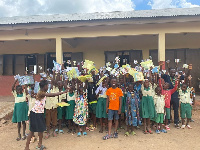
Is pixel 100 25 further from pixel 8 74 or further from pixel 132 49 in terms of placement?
pixel 8 74

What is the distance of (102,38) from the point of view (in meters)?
→ 8.65

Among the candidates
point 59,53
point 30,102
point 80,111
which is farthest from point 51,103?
point 59,53

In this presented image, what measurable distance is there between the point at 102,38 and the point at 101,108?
523 centimetres

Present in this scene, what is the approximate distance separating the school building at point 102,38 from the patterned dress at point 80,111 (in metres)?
3.04

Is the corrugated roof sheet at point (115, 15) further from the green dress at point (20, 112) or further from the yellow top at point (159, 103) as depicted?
the green dress at point (20, 112)

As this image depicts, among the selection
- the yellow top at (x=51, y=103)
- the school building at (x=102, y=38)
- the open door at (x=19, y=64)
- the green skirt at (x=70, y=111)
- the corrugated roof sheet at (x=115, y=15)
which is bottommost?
the green skirt at (x=70, y=111)

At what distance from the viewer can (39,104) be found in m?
3.28

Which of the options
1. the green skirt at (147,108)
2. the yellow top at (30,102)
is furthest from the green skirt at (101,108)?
the yellow top at (30,102)

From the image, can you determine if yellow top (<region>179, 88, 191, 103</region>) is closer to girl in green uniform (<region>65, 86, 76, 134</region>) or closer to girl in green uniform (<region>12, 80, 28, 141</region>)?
girl in green uniform (<region>65, 86, 76, 134</region>)

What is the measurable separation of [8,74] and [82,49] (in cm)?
440

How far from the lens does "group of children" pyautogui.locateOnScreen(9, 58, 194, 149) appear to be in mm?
3920

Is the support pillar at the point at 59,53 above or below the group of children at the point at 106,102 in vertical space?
above

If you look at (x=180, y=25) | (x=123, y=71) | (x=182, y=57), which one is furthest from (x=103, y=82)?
(x=182, y=57)

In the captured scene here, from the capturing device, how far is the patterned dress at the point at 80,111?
4.04 metres
